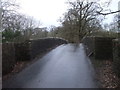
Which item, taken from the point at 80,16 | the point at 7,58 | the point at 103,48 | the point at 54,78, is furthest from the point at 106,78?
the point at 80,16

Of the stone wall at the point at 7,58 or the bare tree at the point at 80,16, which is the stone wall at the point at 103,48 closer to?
the stone wall at the point at 7,58

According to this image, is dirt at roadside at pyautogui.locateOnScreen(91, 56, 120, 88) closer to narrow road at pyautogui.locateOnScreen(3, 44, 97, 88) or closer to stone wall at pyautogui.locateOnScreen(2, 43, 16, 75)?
narrow road at pyautogui.locateOnScreen(3, 44, 97, 88)

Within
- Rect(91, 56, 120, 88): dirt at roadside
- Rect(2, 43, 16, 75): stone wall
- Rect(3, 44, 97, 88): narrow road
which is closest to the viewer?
Rect(91, 56, 120, 88): dirt at roadside

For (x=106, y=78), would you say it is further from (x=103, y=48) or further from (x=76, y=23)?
(x=76, y=23)

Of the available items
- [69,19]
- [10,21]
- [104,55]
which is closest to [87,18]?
[69,19]

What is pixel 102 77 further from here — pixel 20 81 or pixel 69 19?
pixel 69 19

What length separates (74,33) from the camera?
4291 cm

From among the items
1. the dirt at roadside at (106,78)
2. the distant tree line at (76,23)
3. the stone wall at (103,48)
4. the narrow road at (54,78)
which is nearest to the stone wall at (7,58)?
the narrow road at (54,78)

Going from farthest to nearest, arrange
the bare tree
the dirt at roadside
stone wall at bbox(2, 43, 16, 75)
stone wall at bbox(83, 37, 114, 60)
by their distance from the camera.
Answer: the bare tree < stone wall at bbox(83, 37, 114, 60) < stone wall at bbox(2, 43, 16, 75) < the dirt at roadside

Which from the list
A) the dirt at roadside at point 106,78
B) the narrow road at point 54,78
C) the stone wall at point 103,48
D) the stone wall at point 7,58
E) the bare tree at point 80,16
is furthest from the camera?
the bare tree at point 80,16

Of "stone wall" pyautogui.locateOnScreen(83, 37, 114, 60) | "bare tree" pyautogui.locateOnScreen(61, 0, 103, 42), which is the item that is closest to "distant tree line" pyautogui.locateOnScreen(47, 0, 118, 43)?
"bare tree" pyautogui.locateOnScreen(61, 0, 103, 42)

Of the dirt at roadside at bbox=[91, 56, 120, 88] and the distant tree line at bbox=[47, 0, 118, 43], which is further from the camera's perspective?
the distant tree line at bbox=[47, 0, 118, 43]

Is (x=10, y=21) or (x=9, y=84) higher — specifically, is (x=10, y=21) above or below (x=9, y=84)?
above

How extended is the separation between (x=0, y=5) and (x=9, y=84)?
40.2 ft
